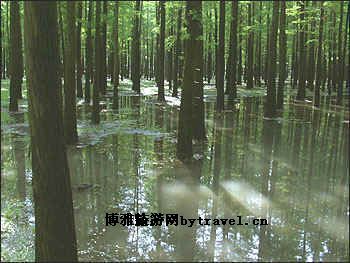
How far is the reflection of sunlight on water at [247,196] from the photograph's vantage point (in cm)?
760

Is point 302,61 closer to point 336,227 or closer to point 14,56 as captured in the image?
point 14,56

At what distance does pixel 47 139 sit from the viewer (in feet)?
14.0

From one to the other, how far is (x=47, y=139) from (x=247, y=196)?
193 inches

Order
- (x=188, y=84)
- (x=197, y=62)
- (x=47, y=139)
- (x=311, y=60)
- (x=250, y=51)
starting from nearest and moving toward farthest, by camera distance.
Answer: (x=47, y=139)
(x=188, y=84)
(x=197, y=62)
(x=311, y=60)
(x=250, y=51)

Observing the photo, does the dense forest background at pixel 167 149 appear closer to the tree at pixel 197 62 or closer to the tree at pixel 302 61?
the tree at pixel 197 62

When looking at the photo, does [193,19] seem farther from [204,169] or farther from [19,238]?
[19,238]

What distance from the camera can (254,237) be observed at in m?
6.36

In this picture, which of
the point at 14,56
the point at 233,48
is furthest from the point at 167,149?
the point at 233,48

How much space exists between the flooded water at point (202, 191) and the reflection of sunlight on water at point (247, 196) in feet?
0.06

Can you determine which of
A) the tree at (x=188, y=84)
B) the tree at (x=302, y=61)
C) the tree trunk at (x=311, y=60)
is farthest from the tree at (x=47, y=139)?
the tree trunk at (x=311, y=60)

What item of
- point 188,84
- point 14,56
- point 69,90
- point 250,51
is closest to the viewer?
point 188,84

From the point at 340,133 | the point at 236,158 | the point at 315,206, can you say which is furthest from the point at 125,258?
the point at 340,133

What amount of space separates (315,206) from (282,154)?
4.23 metres

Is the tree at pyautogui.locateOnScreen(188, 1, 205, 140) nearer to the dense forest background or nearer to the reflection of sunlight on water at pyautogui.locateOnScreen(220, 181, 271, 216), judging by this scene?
the dense forest background
